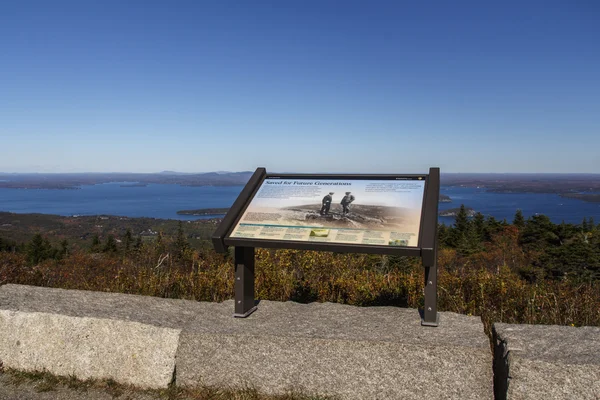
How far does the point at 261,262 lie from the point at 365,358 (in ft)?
8.97

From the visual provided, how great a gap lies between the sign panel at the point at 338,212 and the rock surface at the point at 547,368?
0.91 meters

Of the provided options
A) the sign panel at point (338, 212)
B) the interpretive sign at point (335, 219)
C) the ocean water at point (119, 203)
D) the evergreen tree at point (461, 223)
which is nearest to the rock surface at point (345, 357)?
the interpretive sign at point (335, 219)

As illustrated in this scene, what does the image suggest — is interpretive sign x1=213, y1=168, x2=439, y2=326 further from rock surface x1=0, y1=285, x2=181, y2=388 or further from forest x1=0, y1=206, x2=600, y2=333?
forest x1=0, y1=206, x2=600, y2=333

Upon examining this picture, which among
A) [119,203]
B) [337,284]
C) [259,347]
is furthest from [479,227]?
[119,203]

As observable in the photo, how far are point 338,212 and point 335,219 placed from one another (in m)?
0.10

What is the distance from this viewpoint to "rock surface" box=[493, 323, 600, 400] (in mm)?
2611

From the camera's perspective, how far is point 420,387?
9.77 feet

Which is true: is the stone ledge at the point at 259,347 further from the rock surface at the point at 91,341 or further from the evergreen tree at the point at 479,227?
the evergreen tree at the point at 479,227

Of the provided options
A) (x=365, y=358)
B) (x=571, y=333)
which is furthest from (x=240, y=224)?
(x=571, y=333)

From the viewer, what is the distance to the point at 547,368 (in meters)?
2.67

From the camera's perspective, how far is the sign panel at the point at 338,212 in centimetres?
345

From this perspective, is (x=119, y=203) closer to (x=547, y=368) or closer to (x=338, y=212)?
(x=338, y=212)

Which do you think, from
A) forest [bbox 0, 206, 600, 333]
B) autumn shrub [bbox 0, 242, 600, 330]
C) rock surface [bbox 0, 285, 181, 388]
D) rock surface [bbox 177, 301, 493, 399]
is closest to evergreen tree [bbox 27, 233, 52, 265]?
forest [bbox 0, 206, 600, 333]

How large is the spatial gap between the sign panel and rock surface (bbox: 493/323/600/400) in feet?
2.99
